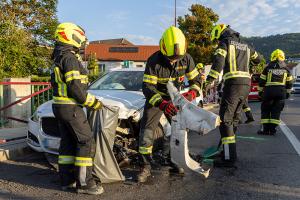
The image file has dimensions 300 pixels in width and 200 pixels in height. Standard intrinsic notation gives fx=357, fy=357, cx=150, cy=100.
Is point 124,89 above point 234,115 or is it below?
above

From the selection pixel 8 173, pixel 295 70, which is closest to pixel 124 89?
pixel 8 173

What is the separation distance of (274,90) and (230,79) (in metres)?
3.38

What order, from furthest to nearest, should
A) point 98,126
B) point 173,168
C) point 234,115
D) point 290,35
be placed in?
point 290,35 < point 234,115 < point 173,168 < point 98,126

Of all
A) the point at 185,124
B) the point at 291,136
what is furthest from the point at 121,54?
the point at 185,124

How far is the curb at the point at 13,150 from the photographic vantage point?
5.93m

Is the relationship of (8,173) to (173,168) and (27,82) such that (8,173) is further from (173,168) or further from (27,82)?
(27,82)

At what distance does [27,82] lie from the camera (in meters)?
8.79

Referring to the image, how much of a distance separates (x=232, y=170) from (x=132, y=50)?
197 feet

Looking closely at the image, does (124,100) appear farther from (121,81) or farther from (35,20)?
(35,20)

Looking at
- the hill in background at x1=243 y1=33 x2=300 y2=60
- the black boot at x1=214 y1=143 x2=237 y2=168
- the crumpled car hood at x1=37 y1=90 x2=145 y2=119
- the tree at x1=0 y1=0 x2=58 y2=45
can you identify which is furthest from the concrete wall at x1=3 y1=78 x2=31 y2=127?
the hill in background at x1=243 y1=33 x2=300 y2=60

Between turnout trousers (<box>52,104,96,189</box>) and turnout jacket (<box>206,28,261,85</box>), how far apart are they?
2.08 meters

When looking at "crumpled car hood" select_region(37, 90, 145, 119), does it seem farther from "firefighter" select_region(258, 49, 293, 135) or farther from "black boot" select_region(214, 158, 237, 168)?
"firefighter" select_region(258, 49, 293, 135)

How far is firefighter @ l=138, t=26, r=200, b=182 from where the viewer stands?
180 inches

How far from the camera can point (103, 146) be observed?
4543 millimetres
